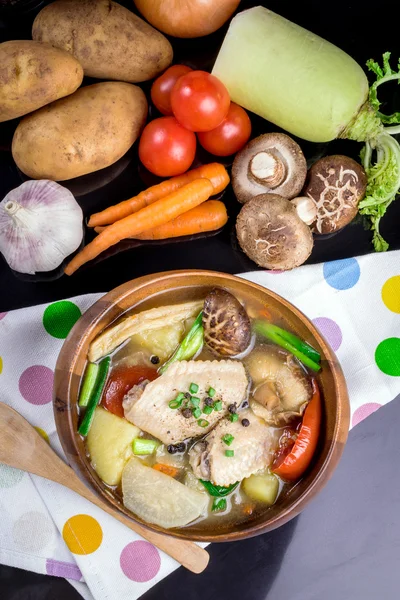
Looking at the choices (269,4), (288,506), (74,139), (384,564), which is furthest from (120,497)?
(269,4)

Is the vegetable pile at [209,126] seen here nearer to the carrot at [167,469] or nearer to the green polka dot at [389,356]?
the green polka dot at [389,356]

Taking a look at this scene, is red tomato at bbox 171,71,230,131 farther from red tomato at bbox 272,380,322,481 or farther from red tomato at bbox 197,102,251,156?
red tomato at bbox 272,380,322,481

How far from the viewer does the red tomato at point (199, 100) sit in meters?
2.10

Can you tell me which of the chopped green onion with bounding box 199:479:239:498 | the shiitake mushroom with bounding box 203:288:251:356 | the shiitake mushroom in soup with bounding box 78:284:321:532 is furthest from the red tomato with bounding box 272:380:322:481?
the shiitake mushroom with bounding box 203:288:251:356

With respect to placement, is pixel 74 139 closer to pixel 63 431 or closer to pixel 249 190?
pixel 249 190

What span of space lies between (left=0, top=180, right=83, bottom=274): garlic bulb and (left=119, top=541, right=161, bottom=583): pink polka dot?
85 centimetres

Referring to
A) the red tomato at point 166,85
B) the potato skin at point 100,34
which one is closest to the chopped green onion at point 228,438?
the red tomato at point 166,85

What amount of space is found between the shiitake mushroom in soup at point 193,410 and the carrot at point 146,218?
1.10ft

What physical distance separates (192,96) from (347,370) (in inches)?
36.1

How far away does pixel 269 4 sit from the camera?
7.79 feet

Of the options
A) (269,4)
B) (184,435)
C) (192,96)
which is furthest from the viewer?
(269,4)

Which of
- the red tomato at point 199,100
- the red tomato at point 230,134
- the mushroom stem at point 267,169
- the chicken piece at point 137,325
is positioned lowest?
the chicken piece at point 137,325

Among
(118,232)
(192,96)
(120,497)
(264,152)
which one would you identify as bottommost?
(120,497)

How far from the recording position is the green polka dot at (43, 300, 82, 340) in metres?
2.08
